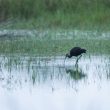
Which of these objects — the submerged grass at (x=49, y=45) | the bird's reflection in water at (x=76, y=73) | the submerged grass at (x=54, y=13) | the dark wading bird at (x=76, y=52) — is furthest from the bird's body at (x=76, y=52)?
the submerged grass at (x=54, y=13)

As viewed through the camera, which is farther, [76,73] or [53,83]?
[76,73]

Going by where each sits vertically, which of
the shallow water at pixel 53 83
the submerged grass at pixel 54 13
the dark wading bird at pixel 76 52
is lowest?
the shallow water at pixel 53 83

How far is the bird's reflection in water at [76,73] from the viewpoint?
536 inches

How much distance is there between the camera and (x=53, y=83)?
12.9 metres

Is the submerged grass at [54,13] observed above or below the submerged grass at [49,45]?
above

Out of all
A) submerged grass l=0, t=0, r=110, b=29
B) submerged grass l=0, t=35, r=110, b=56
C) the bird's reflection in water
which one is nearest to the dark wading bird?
submerged grass l=0, t=35, r=110, b=56

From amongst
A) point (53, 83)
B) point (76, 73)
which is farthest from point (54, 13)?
point (53, 83)

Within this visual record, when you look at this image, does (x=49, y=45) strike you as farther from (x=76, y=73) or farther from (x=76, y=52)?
(x=76, y=73)

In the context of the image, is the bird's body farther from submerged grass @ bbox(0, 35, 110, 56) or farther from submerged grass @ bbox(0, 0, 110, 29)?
submerged grass @ bbox(0, 0, 110, 29)

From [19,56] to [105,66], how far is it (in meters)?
2.70

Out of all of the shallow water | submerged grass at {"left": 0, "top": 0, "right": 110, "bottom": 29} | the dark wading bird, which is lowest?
the shallow water

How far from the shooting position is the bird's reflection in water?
Result: 13.6m

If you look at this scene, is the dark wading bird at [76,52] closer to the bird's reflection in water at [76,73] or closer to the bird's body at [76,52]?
the bird's body at [76,52]

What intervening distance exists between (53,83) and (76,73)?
52.4 inches
